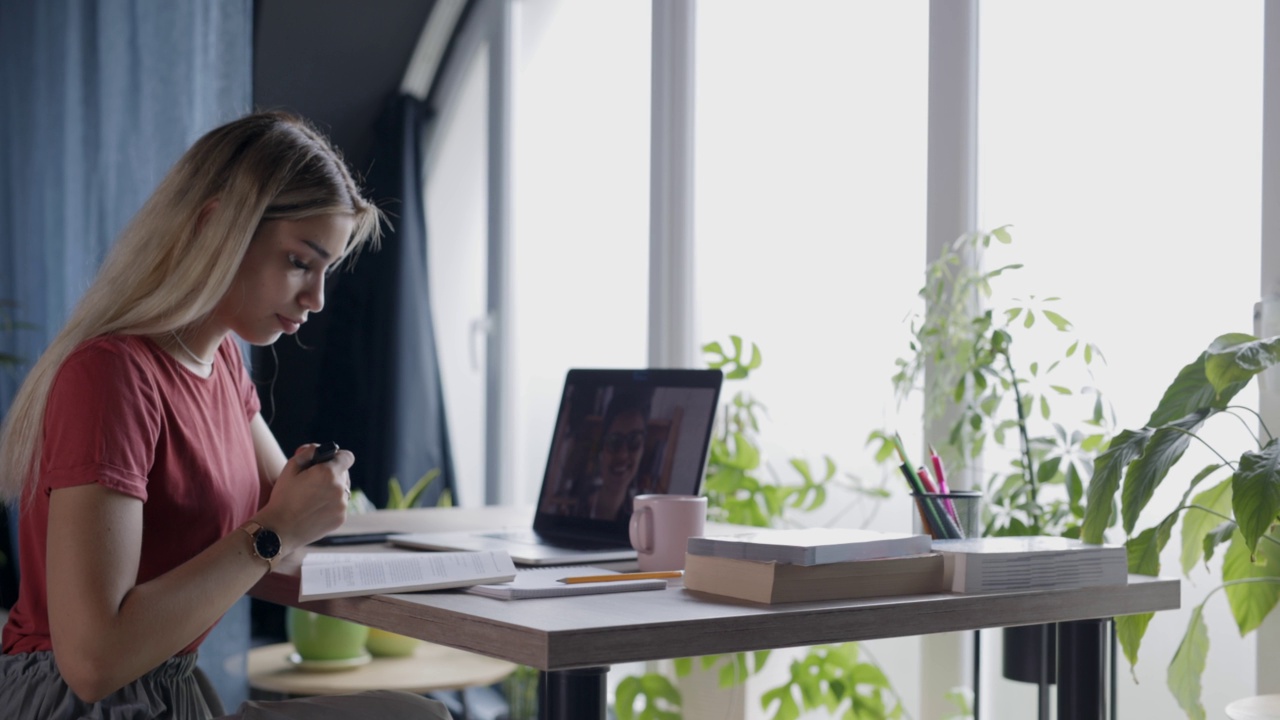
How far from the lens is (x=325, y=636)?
94.5 inches

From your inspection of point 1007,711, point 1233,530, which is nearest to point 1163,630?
point 1007,711

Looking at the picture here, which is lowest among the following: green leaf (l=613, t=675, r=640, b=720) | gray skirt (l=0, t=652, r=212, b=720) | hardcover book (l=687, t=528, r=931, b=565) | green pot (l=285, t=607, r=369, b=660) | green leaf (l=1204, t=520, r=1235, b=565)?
green leaf (l=613, t=675, r=640, b=720)

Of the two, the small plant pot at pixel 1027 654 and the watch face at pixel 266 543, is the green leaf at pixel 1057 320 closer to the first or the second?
the small plant pot at pixel 1027 654

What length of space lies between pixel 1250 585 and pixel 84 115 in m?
2.59

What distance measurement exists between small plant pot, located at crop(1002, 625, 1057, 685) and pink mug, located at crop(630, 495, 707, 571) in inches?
23.9

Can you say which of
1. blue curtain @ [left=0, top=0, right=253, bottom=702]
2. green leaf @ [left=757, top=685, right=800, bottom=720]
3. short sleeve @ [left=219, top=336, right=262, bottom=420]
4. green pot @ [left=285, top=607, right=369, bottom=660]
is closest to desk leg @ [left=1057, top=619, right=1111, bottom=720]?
green leaf @ [left=757, top=685, right=800, bottom=720]

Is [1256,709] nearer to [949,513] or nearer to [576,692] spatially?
[949,513]

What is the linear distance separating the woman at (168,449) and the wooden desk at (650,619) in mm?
127

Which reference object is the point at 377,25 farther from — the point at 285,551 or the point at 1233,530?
the point at 1233,530

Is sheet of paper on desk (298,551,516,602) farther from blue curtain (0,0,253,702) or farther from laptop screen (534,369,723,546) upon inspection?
blue curtain (0,0,253,702)

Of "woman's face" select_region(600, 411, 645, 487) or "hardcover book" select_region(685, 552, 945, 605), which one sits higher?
"woman's face" select_region(600, 411, 645, 487)

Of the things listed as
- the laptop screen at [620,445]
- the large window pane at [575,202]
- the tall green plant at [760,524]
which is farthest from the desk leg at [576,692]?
the large window pane at [575,202]

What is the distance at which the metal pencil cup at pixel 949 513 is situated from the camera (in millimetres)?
1407

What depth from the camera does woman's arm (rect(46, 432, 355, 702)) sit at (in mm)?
1171
